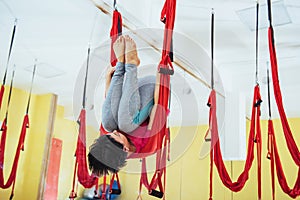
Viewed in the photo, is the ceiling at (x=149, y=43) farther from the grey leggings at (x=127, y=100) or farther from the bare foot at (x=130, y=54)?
the grey leggings at (x=127, y=100)

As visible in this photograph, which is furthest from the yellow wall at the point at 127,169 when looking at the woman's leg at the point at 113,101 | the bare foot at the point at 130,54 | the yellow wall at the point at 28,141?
the bare foot at the point at 130,54

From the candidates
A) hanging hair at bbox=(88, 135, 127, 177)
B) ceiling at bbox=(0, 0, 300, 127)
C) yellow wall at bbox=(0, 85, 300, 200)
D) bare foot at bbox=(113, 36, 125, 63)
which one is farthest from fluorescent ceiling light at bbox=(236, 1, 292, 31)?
hanging hair at bbox=(88, 135, 127, 177)

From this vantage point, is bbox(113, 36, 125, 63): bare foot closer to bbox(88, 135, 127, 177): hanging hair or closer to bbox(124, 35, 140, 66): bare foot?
bbox(124, 35, 140, 66): bare foot

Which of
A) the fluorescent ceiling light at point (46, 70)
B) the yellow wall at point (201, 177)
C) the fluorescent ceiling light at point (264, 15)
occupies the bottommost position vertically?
the yellow wall at point (201, 177)

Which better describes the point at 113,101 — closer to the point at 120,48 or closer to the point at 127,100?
the point at 127,100

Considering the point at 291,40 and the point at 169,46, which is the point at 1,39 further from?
the point at 291,40

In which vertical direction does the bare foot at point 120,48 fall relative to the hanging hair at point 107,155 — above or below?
above

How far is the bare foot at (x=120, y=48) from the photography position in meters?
1.48

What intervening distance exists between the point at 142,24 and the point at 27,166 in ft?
6.00

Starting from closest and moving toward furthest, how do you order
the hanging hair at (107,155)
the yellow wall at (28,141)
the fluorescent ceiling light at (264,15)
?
the hanging hair at (107,155)
the fluorescent ceiling light at (264,15)
the yellow wall at (28,141)

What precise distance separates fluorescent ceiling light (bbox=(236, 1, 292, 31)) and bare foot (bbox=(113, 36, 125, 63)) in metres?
1.03

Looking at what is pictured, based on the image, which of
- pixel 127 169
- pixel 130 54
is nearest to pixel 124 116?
pixel 130 54

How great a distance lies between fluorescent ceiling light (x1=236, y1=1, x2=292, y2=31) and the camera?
2113mm

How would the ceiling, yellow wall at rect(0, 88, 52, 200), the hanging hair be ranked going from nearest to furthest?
the hanging hair, the ceiling, yellow wall at rect(0, 88, 52, 200)
